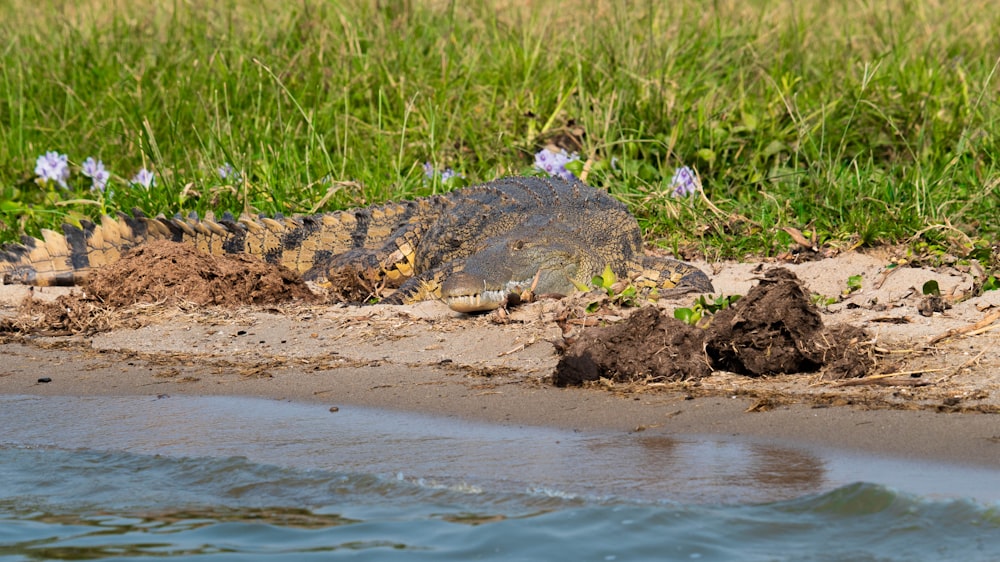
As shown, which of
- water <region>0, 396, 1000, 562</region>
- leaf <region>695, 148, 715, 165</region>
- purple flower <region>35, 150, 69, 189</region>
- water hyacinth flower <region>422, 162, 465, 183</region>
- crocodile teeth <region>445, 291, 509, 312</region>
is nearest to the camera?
water <region>0, 396, 1000, 562</region>

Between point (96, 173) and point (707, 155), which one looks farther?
point (96, 173)

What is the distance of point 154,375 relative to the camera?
3.75m

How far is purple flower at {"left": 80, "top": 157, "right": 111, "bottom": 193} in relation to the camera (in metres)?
6.33

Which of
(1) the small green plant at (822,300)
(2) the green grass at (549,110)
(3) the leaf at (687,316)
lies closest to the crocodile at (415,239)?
(2) the green grass at (549,110)

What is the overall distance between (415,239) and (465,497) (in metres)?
3.20

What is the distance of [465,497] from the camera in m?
2.46

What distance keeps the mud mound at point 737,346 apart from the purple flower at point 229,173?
10.7 feet

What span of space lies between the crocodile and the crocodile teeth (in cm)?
42

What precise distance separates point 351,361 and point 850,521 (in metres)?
1.96

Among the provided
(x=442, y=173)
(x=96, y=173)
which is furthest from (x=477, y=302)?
(x=96, y=173)

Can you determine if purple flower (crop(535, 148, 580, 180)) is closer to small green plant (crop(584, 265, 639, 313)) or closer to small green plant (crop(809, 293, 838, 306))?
small green plant (crop(584, 265, 639, 313))

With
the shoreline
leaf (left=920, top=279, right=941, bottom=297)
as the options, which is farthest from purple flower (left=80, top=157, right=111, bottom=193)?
leaf (left=920, top=279, right=941, bottom=297)

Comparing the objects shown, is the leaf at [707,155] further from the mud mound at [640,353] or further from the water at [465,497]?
the water at [465,497]

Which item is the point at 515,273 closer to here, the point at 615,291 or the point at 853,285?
the point at 615,291
